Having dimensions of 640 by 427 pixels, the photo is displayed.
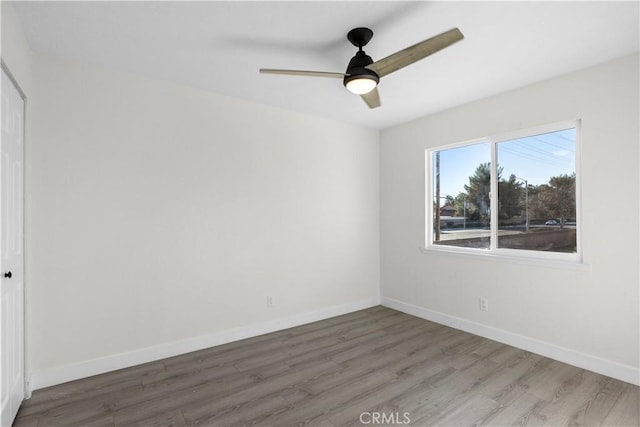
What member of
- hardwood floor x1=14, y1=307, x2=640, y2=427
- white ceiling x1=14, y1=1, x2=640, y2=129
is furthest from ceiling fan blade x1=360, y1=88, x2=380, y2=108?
hardwood floor x1=14, y1=307, x2=640, y2=427

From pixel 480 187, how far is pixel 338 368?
250 cm

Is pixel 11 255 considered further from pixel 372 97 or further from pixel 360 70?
pixel 372 97

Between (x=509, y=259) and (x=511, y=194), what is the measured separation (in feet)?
2.23

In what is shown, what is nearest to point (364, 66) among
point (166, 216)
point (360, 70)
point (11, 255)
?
point (360, 70)

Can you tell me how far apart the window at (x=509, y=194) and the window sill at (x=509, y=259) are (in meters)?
0.06

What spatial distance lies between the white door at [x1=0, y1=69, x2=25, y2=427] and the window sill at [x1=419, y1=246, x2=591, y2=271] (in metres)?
3.80

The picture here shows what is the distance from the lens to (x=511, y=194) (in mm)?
3248

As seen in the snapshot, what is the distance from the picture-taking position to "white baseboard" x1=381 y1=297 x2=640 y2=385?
244cm

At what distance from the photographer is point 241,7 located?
1874 millimetres

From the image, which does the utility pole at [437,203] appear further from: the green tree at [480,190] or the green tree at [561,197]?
the green tree at [561,197]

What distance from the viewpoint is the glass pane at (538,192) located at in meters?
2.83

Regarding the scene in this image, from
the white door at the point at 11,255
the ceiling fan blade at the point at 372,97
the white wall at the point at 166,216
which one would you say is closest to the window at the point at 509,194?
the white wall at the point at 166,216

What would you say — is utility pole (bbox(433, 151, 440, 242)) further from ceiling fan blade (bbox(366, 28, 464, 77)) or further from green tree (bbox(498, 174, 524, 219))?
ceiling fan blade (bbox(366, 28, 464, 77))

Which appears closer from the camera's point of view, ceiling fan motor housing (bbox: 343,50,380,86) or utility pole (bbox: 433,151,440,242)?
ceiling fan motor housing (bbox: 343,50,380,86)
